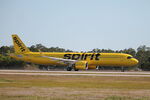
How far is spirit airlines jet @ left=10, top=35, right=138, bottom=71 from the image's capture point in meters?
71.9

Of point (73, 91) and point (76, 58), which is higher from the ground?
point (76, 58)

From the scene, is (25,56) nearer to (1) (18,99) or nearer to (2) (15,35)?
(2) (15,35)

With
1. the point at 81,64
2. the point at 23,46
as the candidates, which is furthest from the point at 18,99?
the point at 23,46

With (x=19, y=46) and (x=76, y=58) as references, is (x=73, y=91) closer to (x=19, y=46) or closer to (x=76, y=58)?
(x=76, y=58)

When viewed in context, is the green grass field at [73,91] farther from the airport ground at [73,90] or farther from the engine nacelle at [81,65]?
the engine nacelle at [81,65]

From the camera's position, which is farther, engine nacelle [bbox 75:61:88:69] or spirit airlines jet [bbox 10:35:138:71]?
spirit airlines jet [bbox 10:35:138:71]

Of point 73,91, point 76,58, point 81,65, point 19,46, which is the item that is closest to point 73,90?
point 73,91

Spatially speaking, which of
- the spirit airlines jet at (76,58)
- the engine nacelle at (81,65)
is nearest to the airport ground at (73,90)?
the engine nacelle at (81,65)

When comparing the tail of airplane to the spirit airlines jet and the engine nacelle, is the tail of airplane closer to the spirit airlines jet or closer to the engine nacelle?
the spirit airlines jet

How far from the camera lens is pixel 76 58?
250ft

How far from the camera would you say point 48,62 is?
262ft

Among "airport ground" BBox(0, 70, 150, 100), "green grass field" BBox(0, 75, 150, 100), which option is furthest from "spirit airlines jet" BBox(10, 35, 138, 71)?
"green grass field" BBox(0, 75, 150, 100)

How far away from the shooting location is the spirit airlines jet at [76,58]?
71938 millimetres

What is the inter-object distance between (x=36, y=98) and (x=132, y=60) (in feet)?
170
